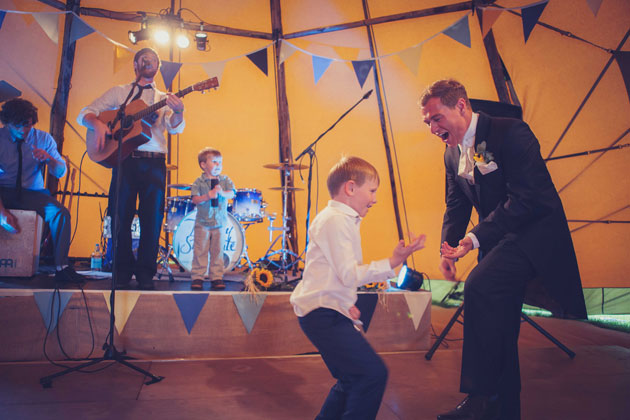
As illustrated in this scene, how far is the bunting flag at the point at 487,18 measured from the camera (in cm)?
457

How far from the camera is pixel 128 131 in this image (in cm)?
254

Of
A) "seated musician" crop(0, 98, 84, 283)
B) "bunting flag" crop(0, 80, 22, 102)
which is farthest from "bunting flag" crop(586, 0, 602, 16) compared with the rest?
"bunting flag" crop(0, 80, 22, 102)

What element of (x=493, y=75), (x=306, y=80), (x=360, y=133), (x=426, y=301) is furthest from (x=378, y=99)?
(x=426, y=301)

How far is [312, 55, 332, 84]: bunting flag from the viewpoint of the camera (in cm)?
505

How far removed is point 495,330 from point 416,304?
4.48ft

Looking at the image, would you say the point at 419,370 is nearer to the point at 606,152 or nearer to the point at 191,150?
the point at 606,152

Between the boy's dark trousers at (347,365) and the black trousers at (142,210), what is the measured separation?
174cm

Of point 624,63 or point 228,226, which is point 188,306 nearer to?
point 228,226

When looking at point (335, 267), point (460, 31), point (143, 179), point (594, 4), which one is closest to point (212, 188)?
point (143, 179)

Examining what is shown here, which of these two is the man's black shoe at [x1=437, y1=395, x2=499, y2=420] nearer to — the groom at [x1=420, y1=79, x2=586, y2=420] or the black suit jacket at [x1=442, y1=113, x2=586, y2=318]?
the groom at [x1=420, y1=79, x2=586, y2=420]

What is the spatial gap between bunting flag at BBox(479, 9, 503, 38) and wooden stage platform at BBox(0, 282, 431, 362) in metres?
3.81

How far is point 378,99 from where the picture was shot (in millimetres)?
5262

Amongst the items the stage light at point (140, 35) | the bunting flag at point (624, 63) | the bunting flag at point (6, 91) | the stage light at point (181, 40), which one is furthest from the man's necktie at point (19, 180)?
the bunting flag at point (624, 63)

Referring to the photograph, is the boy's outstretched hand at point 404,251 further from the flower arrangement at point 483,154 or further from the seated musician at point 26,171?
the seated musician at point 26,171
